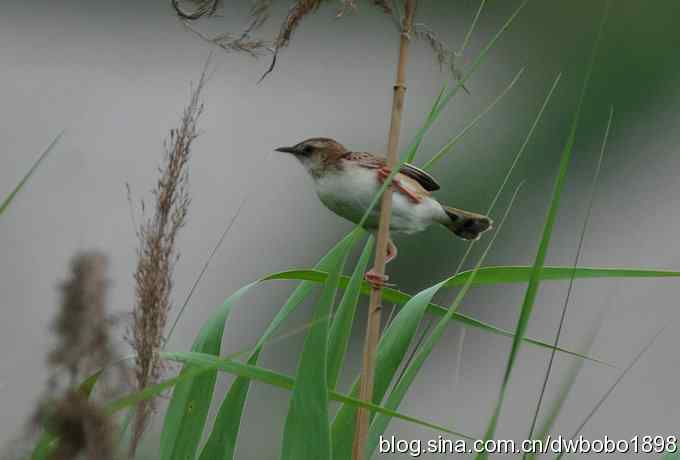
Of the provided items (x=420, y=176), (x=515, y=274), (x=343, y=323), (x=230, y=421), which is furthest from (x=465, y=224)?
(x=230, y=421)

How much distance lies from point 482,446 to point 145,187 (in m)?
4.42

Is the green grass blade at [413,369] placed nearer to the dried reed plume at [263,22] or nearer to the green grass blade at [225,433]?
the green grass blade at [225,433]

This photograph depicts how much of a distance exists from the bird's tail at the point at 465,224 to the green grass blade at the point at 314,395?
0.59m

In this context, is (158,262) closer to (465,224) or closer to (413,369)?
(413,369)

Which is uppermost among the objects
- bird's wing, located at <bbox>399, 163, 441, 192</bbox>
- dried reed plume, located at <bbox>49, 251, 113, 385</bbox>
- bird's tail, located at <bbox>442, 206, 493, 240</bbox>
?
bird's tail, located at <bbox>442, 206, 493, 240</bbox>

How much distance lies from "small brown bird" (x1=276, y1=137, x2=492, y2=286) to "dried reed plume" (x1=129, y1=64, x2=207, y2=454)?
0.28m

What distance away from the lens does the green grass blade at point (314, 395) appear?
4.28 ft

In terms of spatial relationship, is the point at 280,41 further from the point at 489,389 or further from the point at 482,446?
the point at 489,389

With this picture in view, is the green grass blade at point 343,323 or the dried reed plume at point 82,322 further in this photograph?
the green grass blade at point 343,323

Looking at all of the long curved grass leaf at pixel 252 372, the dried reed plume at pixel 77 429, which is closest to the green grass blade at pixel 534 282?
the long curved grass leaf at pixel 252 372

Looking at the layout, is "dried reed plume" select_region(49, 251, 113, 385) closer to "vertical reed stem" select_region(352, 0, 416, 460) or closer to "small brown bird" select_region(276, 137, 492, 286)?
"vertical reed stem" select_region(352, 0, 416, 460)

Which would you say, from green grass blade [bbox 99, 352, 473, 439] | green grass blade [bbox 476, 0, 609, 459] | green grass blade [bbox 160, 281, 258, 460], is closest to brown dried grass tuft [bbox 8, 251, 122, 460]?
green grass blade [bbox 99, 352, 473, 439]

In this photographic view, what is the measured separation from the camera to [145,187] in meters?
5.56

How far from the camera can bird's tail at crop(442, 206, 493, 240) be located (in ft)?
6.28
